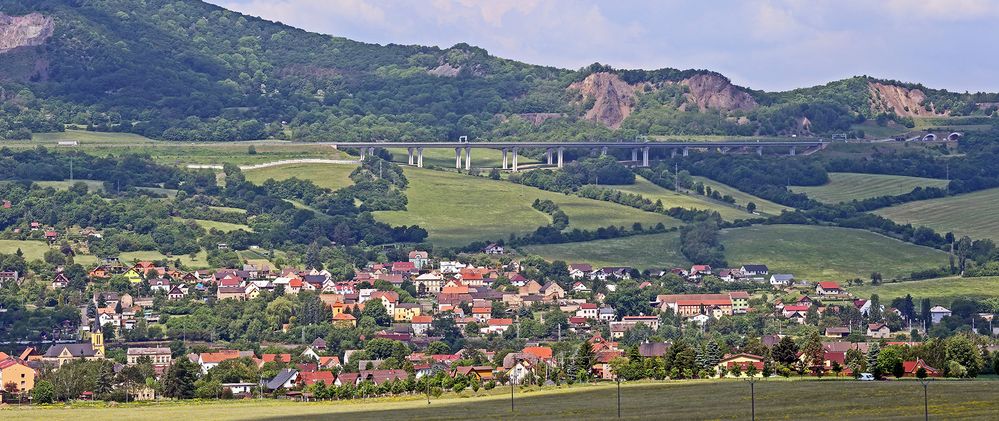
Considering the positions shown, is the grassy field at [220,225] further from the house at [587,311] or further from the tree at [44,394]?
the tree at [44,394]

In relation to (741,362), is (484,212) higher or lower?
higher

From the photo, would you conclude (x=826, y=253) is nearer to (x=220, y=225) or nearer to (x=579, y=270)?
(x=579, y=270)

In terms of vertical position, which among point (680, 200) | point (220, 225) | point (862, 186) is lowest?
point (220, 225)

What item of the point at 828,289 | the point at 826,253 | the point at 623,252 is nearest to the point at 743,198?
the point at 826,253

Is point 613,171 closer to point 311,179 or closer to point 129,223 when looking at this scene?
point 311,179

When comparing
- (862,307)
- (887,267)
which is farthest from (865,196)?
(862,307)

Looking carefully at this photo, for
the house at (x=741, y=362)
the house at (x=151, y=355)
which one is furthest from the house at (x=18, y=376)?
the house at (x=741, y=362)

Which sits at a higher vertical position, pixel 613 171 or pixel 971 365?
pixel 613 171
